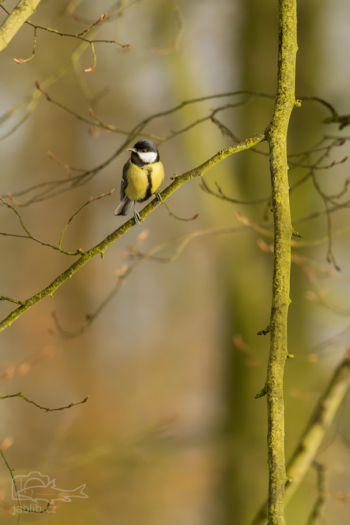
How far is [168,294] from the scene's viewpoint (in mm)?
7691

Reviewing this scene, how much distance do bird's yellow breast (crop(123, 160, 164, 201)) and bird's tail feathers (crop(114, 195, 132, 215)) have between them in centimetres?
19

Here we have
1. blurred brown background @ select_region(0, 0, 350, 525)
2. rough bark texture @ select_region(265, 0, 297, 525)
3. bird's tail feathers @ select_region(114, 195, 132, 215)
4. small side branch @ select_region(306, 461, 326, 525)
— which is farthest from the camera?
blurred brown background @ select_region(0, 0, 350, 525)

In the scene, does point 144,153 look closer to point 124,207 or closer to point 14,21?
point 124,207

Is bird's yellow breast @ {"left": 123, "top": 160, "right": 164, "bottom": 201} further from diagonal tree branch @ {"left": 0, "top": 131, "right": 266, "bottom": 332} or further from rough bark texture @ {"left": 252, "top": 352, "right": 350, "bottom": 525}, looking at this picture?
rough bark texture @ {"left": 252, "top": 352, "right": 350, "bottom": 525}

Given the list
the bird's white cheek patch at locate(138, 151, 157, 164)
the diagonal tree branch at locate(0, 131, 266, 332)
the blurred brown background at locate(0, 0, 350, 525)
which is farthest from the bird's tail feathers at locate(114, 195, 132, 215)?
the diagonal tree branch at locate(0, 131, 266, 332)

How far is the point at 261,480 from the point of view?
486 centimetres

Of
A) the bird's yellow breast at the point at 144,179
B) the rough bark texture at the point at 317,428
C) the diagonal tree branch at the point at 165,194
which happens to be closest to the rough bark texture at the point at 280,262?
the diagonal tree branch at the point at 165,194

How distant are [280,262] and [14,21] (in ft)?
3.48

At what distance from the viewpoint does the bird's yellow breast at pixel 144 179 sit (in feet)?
7.89

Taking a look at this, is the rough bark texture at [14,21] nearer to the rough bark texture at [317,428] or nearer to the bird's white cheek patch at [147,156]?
the bird's white cheek patch at [147,156]

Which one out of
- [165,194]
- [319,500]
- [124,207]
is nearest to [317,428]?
[319,500]

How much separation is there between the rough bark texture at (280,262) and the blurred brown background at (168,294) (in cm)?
162

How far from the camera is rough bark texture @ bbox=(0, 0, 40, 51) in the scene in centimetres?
149

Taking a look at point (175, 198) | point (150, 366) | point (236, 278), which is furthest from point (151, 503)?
point (175, 198)
